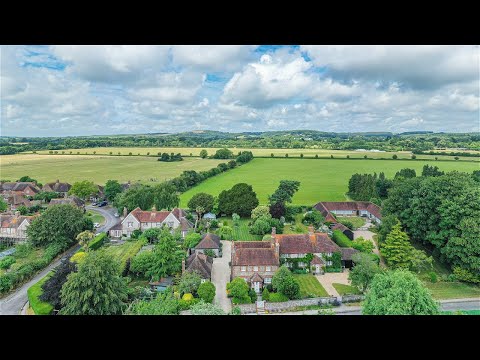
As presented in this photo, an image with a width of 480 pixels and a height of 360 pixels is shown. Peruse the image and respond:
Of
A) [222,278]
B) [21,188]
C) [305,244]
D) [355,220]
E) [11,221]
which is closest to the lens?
[222,278]

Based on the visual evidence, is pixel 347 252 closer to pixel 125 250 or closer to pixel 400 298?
pixel 400 298

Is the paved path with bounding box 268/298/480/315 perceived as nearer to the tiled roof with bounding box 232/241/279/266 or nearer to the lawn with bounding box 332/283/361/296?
the lawn with bounding box 332/283/361/296

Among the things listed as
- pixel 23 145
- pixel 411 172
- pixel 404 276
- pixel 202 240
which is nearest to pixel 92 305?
A: pixel 202 240

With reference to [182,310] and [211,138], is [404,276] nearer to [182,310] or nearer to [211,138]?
[182,310]

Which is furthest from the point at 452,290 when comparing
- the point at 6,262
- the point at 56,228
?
the point at 6,262

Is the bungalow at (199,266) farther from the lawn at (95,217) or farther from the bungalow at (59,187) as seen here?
→ the bungalow at (59,187)
